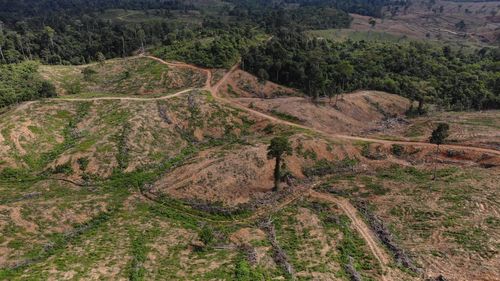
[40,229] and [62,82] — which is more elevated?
[62,82]

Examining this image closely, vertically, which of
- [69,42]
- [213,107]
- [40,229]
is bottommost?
[40,229]

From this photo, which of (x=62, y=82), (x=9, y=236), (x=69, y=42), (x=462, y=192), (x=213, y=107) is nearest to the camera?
(x=9, y=236)

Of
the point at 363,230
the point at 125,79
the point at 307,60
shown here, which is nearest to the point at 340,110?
the point at 307,60

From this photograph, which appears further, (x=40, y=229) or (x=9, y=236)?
(x=40, y=229)

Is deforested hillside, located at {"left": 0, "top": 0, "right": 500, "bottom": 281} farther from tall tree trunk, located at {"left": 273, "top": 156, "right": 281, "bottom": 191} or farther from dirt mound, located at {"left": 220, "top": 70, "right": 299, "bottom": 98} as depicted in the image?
dirt mound, located at {"left": 220, "top": 70, "right": 299, "bottom": 98}

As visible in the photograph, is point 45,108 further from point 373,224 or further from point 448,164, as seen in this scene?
point 448,164

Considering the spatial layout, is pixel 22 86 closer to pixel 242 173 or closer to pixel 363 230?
pixel 242 173

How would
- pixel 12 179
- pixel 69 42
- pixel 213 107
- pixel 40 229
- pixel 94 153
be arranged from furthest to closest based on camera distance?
pixel 69 42 → pixel 213 107 → pixel 94 153 → pixel 12 179 → pixel 40 229

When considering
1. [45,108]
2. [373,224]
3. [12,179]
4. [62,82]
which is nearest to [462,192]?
[373,224]
